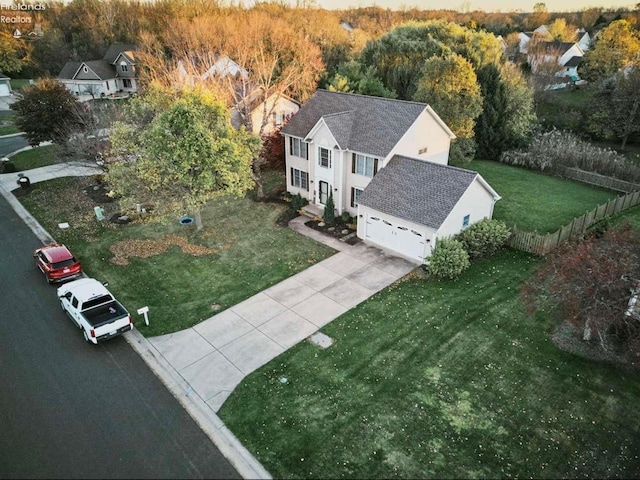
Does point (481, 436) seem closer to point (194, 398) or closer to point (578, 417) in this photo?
point (578, 417)

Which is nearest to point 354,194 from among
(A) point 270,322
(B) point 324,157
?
(B) point 324,157

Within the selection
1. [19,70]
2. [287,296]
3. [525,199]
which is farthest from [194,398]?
[19,70]

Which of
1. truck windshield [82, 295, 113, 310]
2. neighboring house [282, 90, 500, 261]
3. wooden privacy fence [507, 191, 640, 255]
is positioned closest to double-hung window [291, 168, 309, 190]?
neighboring house [282, 90, 500, 261]

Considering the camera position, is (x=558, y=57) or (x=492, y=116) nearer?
(x=492, y=116)

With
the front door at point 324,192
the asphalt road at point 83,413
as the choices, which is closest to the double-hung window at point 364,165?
the front door at point 324,192

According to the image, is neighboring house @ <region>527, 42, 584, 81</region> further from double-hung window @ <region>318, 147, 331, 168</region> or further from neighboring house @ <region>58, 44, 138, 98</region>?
neighboring house @ <region>58, 44, 138, 98</region>

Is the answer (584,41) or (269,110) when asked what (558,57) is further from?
(269,110)

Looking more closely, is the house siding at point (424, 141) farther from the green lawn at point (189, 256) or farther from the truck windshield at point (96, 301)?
the truck windshield at point (96, 301)
